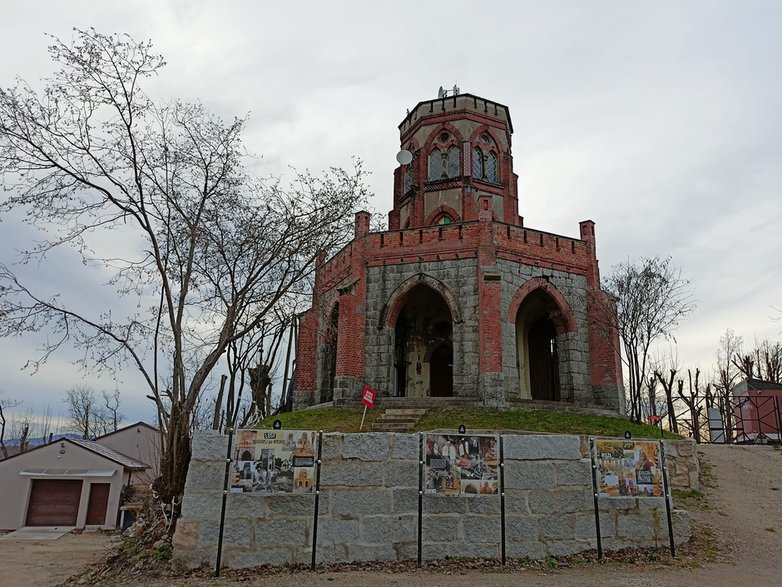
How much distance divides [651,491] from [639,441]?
693 mm

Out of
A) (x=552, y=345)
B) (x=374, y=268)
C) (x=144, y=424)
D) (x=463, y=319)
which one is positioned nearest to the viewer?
(x=463, y=319)

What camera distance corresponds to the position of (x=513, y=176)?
25656 millimetres

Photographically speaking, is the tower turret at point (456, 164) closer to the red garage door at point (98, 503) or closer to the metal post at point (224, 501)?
the red garage door at point (98, 503)

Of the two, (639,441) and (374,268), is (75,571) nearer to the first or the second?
(639,441)

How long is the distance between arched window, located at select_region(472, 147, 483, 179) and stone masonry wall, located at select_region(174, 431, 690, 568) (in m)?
18.3

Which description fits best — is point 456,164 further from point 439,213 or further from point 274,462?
point 274,462

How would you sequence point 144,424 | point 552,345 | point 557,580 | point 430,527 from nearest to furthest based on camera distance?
point 557,580, point 430,527, point 552,345, point 144,424

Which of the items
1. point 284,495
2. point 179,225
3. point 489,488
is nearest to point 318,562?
point 284,495

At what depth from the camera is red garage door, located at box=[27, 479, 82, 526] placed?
Answer: 82.3 feet

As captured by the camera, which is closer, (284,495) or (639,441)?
(284,495)

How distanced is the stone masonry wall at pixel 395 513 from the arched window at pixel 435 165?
18647 millimetres

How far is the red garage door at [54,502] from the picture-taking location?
25.1m

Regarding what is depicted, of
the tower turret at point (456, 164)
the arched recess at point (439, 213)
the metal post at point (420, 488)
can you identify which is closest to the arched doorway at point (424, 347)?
the arched recess at point (439, 213)

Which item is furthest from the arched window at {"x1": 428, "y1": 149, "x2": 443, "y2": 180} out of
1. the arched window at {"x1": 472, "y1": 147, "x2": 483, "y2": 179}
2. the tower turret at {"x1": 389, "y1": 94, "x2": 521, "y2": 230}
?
the arched window at {"x1": 472, "y1": 147, "x2": 483, "y2": 179}
